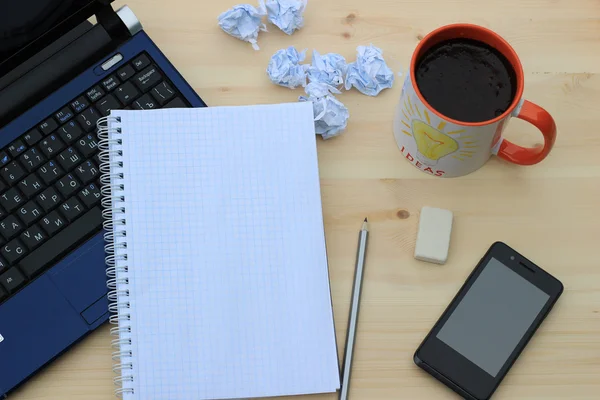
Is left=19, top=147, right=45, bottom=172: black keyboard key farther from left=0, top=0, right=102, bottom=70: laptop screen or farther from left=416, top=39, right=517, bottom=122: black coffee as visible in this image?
left=416, top=39, right=517, bottom=122: black coffee

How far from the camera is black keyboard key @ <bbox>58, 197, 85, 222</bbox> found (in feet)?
1.89

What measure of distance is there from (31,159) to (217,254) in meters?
0.19

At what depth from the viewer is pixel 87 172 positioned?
586mm

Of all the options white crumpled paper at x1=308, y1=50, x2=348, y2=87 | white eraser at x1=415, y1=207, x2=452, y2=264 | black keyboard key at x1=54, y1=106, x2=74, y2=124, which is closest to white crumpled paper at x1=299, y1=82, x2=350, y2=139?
white crumpled paper at x1=308, y1=50, x2=348, y2=87

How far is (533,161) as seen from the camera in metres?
0.59

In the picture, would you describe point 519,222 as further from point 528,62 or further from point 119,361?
point 119,361

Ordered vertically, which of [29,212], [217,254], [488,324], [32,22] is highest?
[32,22]

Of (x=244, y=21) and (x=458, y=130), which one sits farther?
(x=244, y=21)

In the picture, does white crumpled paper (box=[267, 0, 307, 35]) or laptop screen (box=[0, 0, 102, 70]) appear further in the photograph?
white crumpled paper (box=[267, 0, 307, 35])

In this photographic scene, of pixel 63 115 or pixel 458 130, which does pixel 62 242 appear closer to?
pixel 63 115

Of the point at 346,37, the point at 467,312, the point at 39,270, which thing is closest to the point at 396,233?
the point at 467,312

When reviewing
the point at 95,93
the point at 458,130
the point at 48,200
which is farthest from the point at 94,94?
the point at 458,130

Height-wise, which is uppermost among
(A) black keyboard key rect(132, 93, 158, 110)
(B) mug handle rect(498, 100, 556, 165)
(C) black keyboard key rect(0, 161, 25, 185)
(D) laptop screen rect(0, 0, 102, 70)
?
(D) laptop screen rect(0, 0, 102, 70)

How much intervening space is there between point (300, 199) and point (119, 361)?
0.68 ft
